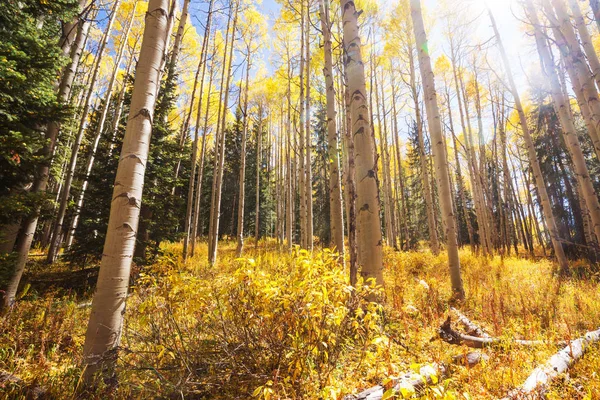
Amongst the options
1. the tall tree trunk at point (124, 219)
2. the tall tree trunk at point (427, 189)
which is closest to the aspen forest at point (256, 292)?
the tall tree trunk at point (124, 219)

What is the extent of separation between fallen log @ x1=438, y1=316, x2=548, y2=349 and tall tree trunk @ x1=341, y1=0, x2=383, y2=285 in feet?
3.91

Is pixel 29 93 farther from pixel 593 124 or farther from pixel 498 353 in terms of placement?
pixel 593 124

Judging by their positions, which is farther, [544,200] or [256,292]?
[544,200]

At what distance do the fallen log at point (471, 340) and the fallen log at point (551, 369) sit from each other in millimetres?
318

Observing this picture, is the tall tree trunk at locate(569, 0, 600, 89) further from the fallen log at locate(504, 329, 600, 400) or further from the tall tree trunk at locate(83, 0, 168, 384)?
the tall tree trunk at locate(83, 0, 168, 384)

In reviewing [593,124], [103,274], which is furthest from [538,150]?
[103,274]

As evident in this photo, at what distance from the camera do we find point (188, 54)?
457 inches

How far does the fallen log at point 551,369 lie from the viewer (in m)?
1.81

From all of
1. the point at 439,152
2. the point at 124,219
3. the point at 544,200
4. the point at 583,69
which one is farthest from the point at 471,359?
the point at 544,200

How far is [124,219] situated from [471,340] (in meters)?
3.83

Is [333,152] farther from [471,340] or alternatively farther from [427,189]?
[427,189]

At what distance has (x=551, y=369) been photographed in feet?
6.93

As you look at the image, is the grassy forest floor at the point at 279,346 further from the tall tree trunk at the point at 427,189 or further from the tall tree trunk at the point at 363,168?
the tall tree trunk at the point at 427,189

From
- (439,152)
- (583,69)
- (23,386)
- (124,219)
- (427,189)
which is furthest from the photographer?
(427,189)
